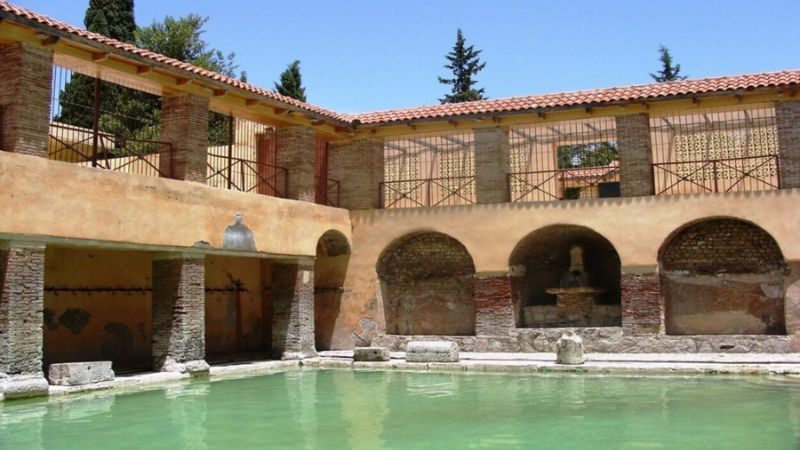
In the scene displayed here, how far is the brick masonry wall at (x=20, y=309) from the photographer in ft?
43.3


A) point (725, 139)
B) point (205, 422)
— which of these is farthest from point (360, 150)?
point (205, 422)

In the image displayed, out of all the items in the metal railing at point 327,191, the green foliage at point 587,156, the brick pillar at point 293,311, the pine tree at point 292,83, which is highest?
the pine tree at point 292,83

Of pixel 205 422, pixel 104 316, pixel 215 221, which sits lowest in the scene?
pixel 205 422

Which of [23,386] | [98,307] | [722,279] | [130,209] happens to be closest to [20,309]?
[23,386]

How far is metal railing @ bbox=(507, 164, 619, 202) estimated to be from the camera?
922 inches

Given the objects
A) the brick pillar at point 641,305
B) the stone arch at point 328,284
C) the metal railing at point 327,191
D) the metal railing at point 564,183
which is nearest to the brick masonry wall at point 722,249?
the brick pillar at point 641,305

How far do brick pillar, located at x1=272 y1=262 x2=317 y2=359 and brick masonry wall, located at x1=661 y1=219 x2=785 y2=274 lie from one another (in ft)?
29.8

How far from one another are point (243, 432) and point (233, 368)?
8.09 m

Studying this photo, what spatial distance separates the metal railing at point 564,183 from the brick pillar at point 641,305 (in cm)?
377

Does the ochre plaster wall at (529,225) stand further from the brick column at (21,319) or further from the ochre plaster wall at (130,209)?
the brick column at (21,319)

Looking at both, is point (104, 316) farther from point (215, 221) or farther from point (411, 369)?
point (411, 369)

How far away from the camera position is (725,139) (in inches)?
880

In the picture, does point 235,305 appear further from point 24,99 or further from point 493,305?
point 24,99

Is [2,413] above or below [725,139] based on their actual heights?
below
